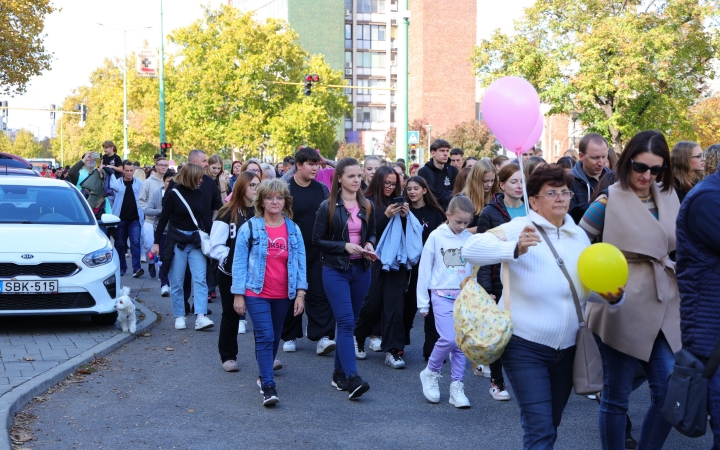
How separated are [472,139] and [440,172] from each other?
70.8 meters

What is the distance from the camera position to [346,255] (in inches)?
300

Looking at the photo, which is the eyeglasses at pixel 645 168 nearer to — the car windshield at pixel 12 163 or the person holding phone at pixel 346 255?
the person holding phone at pixel 346 255

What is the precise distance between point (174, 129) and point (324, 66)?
10.7m

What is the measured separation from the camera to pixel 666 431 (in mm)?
4766

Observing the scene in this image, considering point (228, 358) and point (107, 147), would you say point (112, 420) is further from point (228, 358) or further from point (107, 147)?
point (107, 147)

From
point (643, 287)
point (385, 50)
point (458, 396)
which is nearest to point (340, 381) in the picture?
point (458, 396)

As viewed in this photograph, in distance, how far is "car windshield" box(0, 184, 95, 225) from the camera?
1109 centimetres

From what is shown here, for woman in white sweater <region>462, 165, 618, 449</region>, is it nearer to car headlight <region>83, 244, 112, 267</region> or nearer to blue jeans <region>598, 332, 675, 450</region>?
blue jeans <region>598, 332, 675, 450</region>

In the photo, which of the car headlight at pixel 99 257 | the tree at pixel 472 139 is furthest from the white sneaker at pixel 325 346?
the tree at pixel 472 139

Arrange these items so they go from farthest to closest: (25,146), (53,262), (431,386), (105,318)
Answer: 1. (25,146)
2. (105,318)
3. (53,262)
4. (431,386)

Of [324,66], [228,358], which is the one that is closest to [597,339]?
[228,358]

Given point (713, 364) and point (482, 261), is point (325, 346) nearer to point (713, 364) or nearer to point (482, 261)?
point (482, 261)

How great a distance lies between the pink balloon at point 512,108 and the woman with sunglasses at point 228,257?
10.9 ft

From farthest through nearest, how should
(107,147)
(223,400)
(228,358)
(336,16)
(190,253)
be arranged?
1. (336,16)
2. (107,147)
3. (190,253)
4. (228,358)
5. (223,400)
